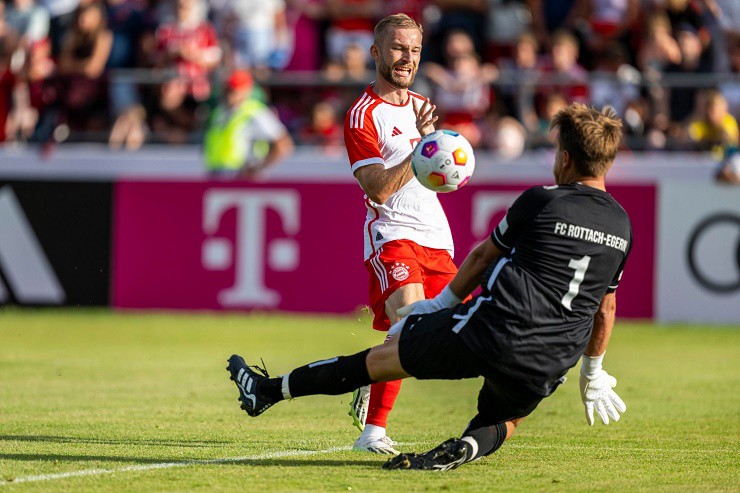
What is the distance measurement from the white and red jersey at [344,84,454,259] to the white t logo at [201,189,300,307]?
28.8 feet

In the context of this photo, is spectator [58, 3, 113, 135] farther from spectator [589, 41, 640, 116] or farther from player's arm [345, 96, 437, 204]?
player's arm [345, 96, 437, 204]

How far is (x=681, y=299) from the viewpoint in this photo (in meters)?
16.0

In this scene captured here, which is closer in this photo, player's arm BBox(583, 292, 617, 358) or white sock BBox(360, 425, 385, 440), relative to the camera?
player's arm BBox(583, 292, 617, 358)

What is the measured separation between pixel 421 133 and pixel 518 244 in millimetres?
1382

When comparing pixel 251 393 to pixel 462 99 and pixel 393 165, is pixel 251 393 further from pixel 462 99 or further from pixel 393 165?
pixel 462 99

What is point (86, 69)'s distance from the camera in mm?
18141

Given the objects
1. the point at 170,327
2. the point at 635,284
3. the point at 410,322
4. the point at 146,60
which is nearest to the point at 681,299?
the point at 635,284

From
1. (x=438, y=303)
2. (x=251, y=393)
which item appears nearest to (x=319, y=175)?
(x=251, y=393)

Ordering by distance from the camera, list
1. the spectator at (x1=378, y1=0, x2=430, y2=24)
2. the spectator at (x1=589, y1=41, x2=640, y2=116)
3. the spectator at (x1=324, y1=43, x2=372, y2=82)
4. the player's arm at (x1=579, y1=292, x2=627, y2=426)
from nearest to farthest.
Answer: the player's arm at (x1=579, y1=292, x2=627, y2=426)
the spectator at (x1=589, y1=41, x2=640, y2=116)
the spectator at (x1=324, y1=43, x2=372, y2=82)
the spectator at (x1=378, y1=0, x2=430, y2=24)

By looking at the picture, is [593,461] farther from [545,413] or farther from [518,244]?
[545,413]

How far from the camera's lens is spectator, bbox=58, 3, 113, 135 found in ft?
57.9

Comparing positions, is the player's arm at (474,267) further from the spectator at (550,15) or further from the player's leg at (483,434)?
the spectator at (550,15)

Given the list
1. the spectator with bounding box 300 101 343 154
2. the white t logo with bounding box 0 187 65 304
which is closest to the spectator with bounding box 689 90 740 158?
the spectator with bounding box 300 101 343 154

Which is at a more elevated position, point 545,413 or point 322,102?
point 322,102
